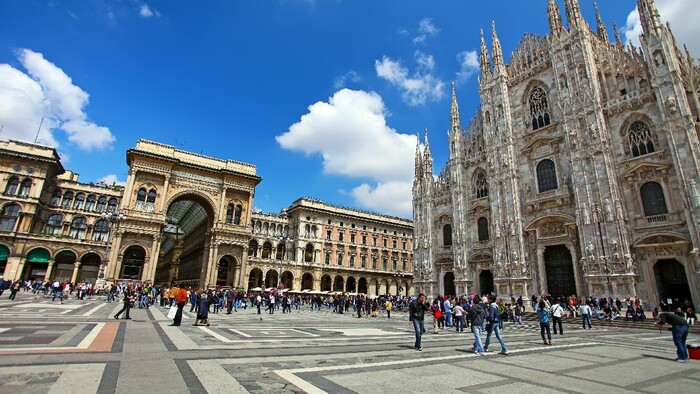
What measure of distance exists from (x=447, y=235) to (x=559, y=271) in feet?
38.5

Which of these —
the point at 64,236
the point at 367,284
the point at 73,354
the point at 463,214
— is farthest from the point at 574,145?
the point at 64,236

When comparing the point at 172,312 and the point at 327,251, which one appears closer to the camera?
the point at 172,312

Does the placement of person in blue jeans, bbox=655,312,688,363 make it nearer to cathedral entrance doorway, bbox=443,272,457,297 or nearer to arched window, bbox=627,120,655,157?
arched window, bbox=627,120,655,157

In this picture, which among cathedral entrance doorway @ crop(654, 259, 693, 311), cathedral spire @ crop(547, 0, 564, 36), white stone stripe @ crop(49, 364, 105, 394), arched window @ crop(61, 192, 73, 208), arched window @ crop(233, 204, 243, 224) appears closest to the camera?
white stone stripe @ crop(49, 364, 105, 394)

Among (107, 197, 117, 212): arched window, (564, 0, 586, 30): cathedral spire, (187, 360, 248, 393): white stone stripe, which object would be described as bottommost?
(187, 360, 248, 393): white stone stripe

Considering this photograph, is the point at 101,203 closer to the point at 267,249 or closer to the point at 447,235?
the point at 267,249

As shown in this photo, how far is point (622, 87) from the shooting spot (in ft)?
87.5

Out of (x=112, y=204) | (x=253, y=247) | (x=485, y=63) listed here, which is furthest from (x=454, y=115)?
(x=112, y=204)

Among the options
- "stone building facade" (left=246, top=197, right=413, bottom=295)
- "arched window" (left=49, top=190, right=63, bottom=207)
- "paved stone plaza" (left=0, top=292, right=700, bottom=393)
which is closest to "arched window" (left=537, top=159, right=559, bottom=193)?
"paved stone plaza" (left=0, top=292, right=700, bottom=393)

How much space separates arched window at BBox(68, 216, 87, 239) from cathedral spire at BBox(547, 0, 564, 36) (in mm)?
61395

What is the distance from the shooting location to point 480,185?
3541 centimetres

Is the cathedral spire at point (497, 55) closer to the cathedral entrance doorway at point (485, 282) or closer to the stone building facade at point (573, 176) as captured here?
the stone building facade at point (573, 176)

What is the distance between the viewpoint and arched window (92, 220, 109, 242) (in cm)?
5038

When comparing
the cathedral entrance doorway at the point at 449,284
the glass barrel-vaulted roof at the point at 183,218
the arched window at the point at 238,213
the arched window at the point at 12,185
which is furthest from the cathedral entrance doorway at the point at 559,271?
the arched window at the point at 12,185
